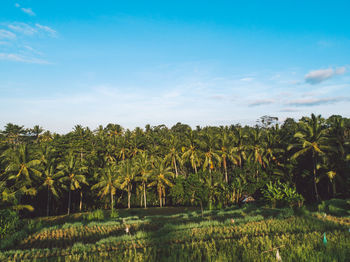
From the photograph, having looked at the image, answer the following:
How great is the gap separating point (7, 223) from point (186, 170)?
3744cm

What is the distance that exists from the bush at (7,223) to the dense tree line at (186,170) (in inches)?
326

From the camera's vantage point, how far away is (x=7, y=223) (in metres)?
15.6

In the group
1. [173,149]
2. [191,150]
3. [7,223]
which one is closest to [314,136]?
[191,150]

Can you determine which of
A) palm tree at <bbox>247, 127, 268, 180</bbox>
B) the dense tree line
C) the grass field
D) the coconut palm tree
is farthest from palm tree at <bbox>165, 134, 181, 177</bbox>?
the grass field

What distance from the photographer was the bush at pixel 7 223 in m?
14.8

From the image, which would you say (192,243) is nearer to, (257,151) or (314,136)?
(314,136)

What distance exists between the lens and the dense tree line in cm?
2958

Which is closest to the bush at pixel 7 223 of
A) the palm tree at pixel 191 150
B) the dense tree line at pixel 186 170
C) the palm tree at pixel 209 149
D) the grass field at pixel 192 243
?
the grass field at pixel 192 243

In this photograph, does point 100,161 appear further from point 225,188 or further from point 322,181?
point 322,181

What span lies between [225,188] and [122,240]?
26.4 m

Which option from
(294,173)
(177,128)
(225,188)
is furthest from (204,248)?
(177,128)

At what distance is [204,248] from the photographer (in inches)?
359

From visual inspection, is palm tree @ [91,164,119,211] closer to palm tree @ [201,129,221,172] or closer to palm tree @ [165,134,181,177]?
palm tree @ [165,134,181,177]

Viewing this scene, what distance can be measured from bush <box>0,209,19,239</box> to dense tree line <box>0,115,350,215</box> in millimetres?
8276
